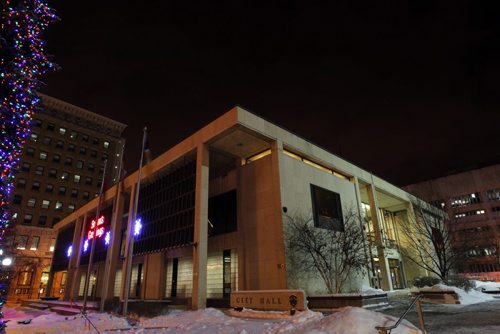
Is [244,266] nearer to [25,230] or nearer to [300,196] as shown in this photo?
[300,196]

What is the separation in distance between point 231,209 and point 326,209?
8883 millimetres

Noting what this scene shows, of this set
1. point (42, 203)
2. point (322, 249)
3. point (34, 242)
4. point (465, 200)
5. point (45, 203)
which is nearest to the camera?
point (322, 249)

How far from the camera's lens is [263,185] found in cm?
2612

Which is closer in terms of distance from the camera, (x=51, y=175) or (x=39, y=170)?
(x=39, y=170)

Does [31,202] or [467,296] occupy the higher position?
[31,202]

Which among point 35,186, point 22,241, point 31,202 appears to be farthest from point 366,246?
point 35,186

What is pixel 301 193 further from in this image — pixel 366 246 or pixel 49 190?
pixel 49 190

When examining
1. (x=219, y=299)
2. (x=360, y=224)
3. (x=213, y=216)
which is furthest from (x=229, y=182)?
(x=360, y=224)

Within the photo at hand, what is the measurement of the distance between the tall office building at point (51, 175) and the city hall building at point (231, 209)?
28.7 metres

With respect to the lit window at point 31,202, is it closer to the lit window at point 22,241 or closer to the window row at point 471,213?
the lit window at point 22,241

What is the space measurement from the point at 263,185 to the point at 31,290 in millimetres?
57152

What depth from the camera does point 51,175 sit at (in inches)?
2687

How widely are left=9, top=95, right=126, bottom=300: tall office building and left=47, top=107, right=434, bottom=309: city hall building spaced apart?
94.2ft

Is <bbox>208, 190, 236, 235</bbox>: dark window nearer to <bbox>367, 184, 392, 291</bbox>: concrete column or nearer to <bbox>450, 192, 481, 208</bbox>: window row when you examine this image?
<bbox>367, 184, 392, 291</bbox>: concrete column
